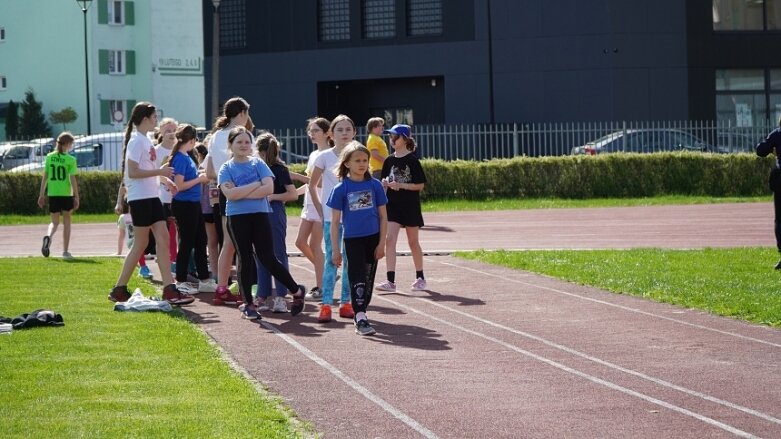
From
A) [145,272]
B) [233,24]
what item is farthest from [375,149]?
Result: [233,24]

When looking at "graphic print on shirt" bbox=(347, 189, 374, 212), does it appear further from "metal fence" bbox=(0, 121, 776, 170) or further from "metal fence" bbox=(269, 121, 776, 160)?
"metal fence" bbox=(269, 121, 776, 160)

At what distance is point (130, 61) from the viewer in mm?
68750

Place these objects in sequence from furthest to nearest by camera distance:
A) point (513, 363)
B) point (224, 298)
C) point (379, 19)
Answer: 1. point (379, 19)
2. point (224, 298)
3. point (513, 363)

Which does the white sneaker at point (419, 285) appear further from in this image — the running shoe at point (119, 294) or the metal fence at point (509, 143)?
the metal fence at point (509, 143)

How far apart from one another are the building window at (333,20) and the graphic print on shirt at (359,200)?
42495 millimetres

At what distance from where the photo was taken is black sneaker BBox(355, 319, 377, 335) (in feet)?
37.7

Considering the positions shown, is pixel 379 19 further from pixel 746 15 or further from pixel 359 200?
pixel 359 200

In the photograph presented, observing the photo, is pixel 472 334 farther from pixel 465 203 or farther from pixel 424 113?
pixel 424 113

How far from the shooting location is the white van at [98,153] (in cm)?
3356

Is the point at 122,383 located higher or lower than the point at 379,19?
lower

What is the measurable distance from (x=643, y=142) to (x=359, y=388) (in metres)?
28.6

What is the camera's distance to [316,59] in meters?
54.6

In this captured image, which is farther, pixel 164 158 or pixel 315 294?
pixel 164 158

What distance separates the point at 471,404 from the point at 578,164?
2465cm
